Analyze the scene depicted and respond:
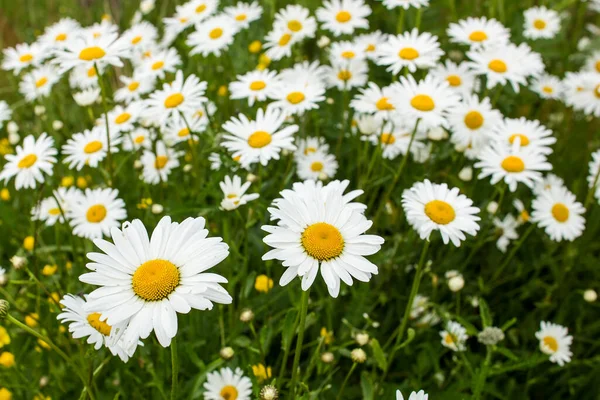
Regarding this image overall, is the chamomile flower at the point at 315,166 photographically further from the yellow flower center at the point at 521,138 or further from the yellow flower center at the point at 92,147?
the yellow flower center at the point at 92,147

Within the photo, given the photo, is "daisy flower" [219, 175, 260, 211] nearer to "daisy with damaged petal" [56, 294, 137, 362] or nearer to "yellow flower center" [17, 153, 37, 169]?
"daisy with damaged petal" [56, 294, 137, 362]

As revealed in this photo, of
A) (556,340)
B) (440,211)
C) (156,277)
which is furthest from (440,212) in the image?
(156,277)

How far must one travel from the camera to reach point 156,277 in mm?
1459

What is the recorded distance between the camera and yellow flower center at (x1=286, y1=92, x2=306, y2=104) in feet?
9.44

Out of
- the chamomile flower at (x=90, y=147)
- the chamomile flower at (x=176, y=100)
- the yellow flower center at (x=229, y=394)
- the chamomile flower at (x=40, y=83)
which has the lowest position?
the yellow flower center at (x=229, y=394)

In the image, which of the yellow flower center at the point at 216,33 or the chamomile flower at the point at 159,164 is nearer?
the chamomile flower at the point at 159,164

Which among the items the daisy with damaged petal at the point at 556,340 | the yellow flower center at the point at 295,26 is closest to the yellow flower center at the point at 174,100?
the yellow flower center at the point at 295,26

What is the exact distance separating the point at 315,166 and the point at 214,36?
1169mm

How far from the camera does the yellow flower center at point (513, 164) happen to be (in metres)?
2.57

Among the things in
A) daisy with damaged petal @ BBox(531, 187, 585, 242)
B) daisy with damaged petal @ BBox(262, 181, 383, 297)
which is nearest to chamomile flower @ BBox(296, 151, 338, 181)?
daisy with damaged petal @ BBox(531, 187, 585, 242)

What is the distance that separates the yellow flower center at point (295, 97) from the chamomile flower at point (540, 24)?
2.09 meters

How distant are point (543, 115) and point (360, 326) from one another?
9.08 ft

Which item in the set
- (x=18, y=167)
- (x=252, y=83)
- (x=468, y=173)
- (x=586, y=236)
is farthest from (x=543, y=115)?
(x=18, y=167)

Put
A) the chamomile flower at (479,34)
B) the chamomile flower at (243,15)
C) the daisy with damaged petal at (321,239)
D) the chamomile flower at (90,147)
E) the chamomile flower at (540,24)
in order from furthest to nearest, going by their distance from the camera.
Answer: the chamomile flower at (540,24)
the chamomile flower at (243,15)
the chamomile flower at (479,34)
the chamomile flower at (90,147)
the daisy with damaged petal at (321,239)
